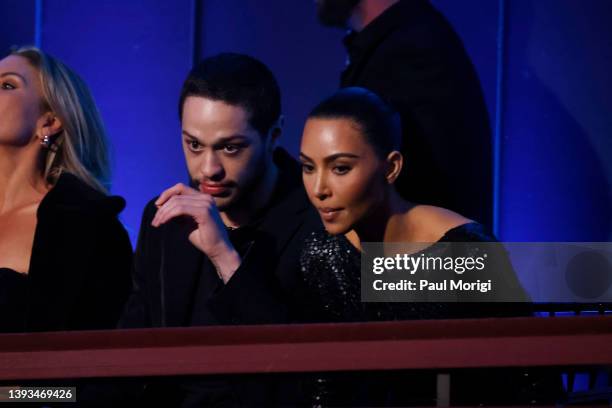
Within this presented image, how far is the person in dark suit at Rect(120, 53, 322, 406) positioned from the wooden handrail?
0.45m

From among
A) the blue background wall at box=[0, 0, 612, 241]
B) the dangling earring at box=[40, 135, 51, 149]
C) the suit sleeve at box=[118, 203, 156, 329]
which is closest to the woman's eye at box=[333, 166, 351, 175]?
the suit sleeve at box=[118, 203, 156, 329]

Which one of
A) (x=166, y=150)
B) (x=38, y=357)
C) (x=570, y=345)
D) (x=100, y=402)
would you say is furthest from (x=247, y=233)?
(x=166, y=150)

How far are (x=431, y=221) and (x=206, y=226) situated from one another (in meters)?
0.39

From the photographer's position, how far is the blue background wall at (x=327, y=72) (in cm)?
254

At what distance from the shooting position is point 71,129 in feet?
7.00

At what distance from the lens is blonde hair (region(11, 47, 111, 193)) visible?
2119mm

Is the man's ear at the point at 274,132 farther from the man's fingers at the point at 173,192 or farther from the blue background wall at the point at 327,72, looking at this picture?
the blue background wall at the point at 327,72

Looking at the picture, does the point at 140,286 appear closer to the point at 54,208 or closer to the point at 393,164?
the point at 54,208

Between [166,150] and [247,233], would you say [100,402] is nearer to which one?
[247,233]

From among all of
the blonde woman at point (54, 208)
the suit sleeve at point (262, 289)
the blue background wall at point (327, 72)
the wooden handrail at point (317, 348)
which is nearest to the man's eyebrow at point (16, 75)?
the blonde woman at point (54, 208)

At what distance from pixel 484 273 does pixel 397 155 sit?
27 cm

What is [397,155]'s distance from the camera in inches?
70.4

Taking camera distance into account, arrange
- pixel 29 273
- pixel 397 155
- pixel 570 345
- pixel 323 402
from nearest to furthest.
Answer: pixel 570 345
pixel 323 402
pixel 397 155
pixel 29 273

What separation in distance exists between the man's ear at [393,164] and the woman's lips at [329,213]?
0.37 ft
